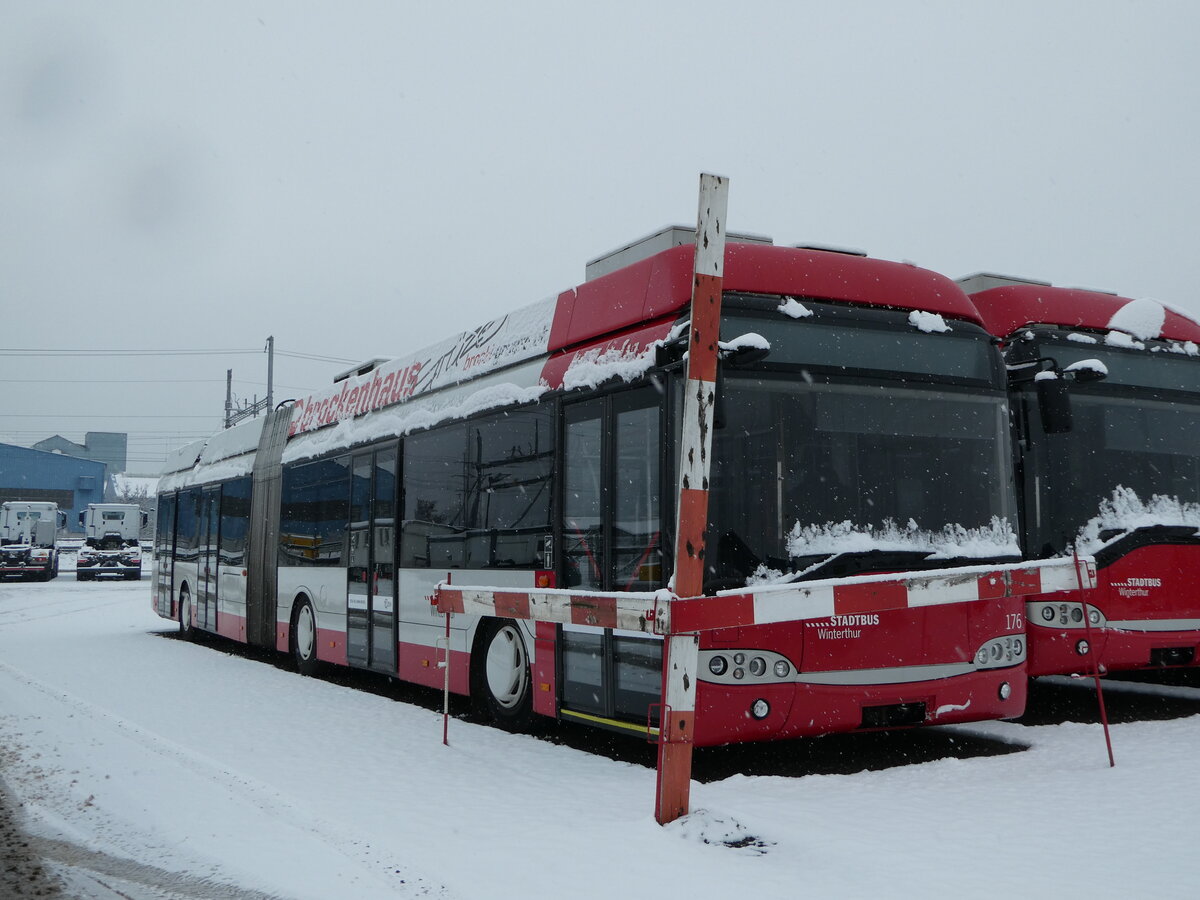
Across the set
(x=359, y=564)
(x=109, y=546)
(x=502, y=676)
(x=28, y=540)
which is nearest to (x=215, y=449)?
(x=359, y=564)

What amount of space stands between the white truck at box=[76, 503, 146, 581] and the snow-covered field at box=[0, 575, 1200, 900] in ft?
121

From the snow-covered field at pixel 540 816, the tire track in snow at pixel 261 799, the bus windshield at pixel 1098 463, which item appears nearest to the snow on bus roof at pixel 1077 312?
the bus windshield at pixel 1098 463

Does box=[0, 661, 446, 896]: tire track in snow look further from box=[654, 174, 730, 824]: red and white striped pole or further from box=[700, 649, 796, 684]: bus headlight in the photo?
box=[700, 649, 796, 684]: bus headlight

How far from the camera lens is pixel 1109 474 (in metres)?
8.98

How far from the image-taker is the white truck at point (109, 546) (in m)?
43.6

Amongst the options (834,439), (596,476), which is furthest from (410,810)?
(834,439)

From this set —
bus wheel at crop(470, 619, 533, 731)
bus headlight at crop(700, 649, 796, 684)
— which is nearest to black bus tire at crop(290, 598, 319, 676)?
bus wheel at crop(470, 619, 533, 731)

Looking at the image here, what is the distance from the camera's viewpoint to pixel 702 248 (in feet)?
18.1

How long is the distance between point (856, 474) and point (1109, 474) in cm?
331

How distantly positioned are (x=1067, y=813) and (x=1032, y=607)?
129 inches

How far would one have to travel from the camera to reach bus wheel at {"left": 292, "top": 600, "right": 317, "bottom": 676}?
1322cm

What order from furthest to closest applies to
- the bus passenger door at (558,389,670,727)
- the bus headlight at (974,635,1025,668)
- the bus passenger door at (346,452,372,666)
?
the bus passenger door at (346,452,372,666) → the bus headlight at (974,635,1025,668) → the bus passenger door at (558,389,670,727)

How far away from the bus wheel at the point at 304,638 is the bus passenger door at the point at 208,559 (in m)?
4.06

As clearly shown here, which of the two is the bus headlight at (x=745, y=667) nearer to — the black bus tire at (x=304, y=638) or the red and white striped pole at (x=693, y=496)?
the red and white striped pole at (x=693, y=496)
